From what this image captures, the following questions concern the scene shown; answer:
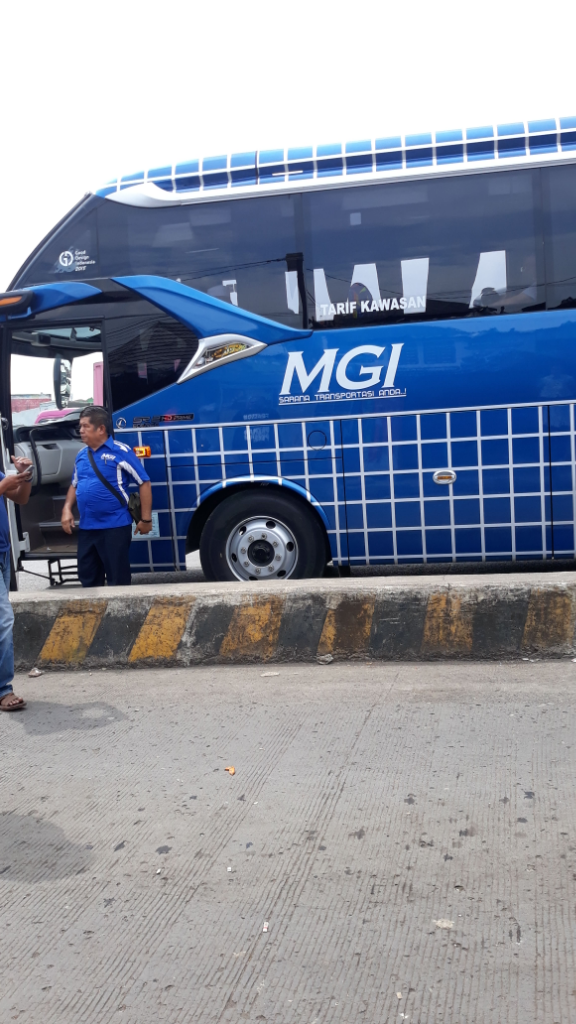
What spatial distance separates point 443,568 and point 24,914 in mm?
6549

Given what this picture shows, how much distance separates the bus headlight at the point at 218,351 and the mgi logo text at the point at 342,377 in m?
0.38

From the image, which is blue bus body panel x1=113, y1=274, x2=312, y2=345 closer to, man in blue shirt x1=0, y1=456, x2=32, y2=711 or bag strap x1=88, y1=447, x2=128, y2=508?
bag strap x1=88, y1=447, x2=128, y2=508

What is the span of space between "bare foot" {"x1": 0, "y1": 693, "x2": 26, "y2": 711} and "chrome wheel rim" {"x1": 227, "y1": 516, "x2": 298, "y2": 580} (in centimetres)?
296

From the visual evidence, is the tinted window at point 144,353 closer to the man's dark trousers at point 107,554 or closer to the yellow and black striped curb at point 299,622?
the man's dark trousers at point 107,554

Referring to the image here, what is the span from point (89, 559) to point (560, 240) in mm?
4511

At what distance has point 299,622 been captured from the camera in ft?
17.6

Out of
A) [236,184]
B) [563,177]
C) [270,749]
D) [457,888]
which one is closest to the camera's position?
[457,888]

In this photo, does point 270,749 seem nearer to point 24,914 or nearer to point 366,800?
point 366,800

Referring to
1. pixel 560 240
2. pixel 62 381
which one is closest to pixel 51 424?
pixel 62 381

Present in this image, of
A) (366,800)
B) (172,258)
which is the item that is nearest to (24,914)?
(366,800)

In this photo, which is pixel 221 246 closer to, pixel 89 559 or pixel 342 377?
pixel 342 377

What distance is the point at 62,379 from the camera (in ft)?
26.9

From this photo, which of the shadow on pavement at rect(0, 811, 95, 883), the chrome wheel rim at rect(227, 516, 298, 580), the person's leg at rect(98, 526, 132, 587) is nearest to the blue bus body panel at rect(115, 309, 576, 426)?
the chrome wheel rim at rect(227, 516, 298, 580)

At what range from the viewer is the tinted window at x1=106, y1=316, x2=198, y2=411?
7.46 meters
